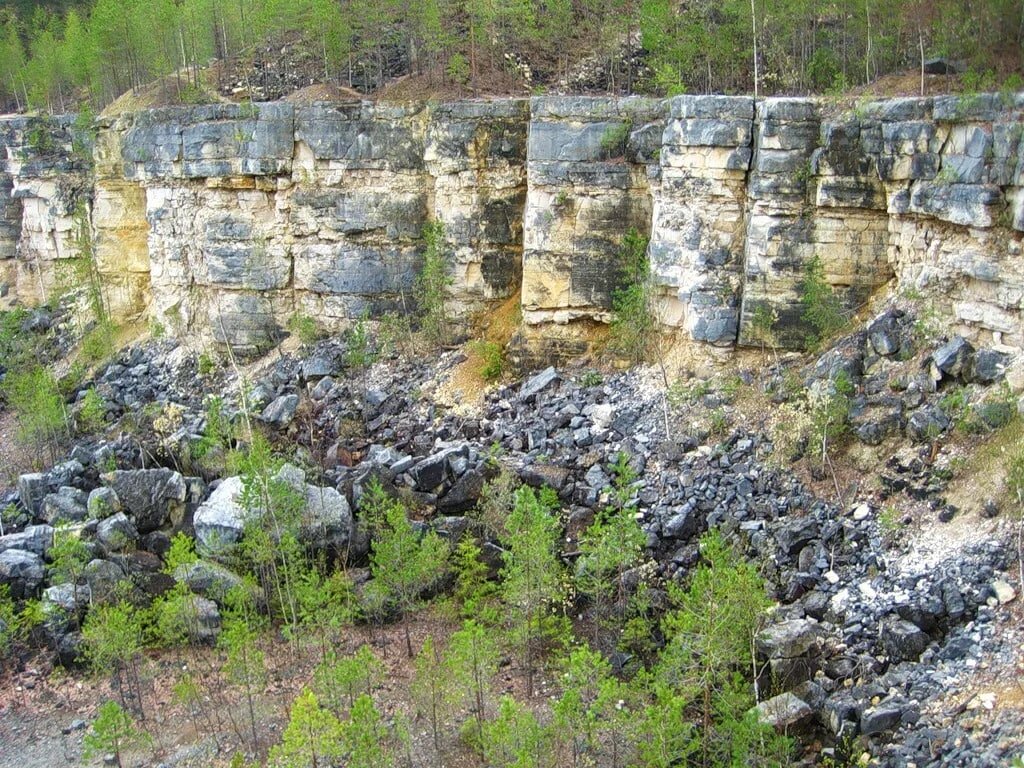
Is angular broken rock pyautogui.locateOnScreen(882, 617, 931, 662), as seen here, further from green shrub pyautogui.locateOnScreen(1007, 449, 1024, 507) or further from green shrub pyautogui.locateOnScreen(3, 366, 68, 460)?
green shrub pyautogui.locateOnScreen(3, 366, 68, 460)

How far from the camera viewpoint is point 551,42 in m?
39.7

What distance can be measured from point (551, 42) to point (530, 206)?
11.6 meters

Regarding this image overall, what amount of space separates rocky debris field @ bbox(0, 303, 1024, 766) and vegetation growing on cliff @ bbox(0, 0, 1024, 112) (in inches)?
406

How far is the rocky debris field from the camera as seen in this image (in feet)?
56.7

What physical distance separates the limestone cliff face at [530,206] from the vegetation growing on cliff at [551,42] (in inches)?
132

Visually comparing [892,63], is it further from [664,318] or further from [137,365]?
[137,365]

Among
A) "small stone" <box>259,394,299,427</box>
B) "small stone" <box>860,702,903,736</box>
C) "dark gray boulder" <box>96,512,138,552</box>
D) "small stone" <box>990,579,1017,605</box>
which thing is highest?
"small stone" <box>259,394,299,427</box>

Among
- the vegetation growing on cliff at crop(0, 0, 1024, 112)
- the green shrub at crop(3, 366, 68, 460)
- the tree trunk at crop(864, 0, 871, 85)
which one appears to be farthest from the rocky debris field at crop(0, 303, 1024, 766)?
the vegetation growing on cliff at crop(0, 0, 1024, 112)

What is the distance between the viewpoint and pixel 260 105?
3553 centimetres

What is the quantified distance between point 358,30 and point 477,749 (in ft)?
100

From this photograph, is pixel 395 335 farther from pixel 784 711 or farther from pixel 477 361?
pixel 784 711

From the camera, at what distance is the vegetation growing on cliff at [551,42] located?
31047 millimetres

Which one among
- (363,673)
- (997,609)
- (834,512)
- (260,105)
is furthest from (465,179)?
(997,609)

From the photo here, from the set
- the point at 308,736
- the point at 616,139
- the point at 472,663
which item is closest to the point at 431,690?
the point at 472,663
